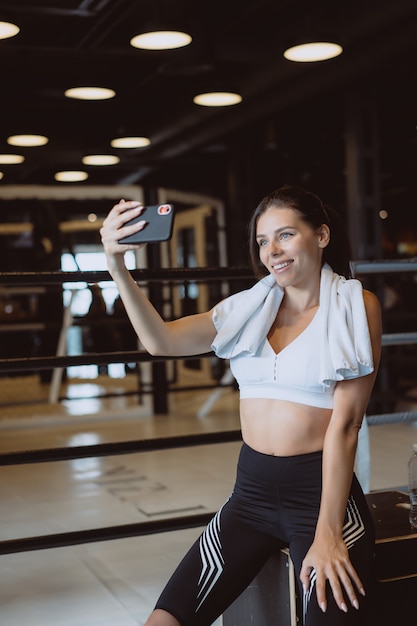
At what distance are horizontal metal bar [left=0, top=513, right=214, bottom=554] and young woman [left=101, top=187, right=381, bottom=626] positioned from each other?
79cm

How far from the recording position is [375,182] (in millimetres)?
6727

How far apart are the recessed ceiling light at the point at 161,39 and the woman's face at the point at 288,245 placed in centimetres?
286

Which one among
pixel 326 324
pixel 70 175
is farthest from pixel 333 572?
pixel 70 175

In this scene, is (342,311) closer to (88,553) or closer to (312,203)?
(312,203)

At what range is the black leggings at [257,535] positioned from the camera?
1771 millimetres

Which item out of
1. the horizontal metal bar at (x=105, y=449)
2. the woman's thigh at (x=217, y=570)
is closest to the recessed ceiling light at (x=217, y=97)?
the horizontal metal bar at (x=105, y=449)

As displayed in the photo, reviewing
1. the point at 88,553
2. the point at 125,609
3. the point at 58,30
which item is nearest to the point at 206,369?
the point at 58,30

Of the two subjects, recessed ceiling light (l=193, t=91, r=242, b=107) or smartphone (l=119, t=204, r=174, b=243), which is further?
Result: recessed ceiling light (l=193, t=91, r=242, b=107)

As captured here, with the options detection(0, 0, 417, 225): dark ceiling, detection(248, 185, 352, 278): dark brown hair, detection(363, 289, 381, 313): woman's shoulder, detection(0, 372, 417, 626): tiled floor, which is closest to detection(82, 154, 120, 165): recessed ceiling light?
detection(0, 0, 417, 225): dark ceiling

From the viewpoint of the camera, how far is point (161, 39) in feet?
15.1

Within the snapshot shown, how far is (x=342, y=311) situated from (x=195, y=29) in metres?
4.21

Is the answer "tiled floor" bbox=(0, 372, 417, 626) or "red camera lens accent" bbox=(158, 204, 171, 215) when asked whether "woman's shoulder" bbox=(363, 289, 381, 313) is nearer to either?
"red camera lens accent" bbox=(158, 204, 171, 215)

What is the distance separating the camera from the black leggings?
1771 mm

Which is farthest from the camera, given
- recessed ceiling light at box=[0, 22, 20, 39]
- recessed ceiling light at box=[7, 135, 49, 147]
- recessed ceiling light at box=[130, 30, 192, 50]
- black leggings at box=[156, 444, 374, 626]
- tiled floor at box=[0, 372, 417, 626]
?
recessed ceiling light at box=[7, 135, 49, 147]
